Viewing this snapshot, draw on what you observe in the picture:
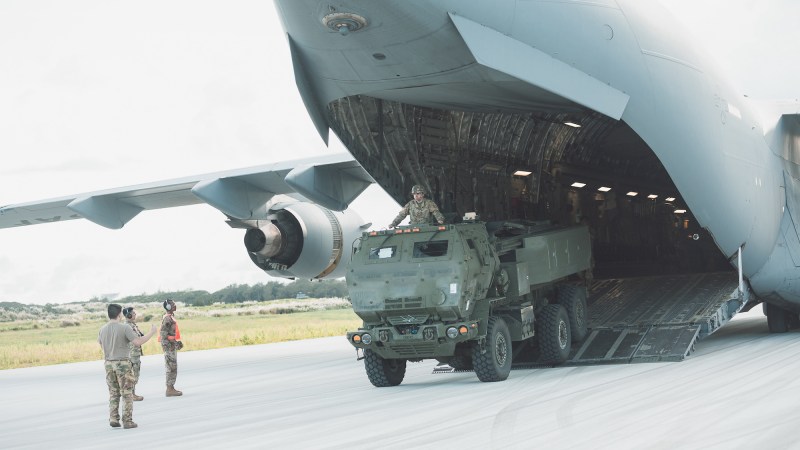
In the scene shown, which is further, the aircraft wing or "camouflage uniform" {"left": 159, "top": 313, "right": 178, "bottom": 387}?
the aircraft wing

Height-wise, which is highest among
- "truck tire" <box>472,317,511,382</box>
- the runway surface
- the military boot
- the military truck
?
the military truck

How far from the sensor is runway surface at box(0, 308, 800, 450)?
6.66m

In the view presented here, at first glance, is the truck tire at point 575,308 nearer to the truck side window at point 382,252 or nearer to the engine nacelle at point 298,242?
the truck side window at point 382,252

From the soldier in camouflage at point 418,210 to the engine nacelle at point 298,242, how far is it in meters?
3.76

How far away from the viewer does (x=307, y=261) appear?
51.2 ft

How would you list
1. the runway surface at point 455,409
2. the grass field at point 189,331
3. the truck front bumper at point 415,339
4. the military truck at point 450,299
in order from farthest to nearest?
the grass field at point 189,331 → the military truck at point 450,299 → the truck front bumper at point 415,339 → the runway surface at point 455,409

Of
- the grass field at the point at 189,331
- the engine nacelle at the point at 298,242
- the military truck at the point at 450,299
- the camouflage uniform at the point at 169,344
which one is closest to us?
the military truck at the point at 450,299

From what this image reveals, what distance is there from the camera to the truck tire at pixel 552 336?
38.2ft

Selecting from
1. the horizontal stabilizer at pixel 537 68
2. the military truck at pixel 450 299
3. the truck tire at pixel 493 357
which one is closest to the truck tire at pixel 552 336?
the military truck at pixel 450 299

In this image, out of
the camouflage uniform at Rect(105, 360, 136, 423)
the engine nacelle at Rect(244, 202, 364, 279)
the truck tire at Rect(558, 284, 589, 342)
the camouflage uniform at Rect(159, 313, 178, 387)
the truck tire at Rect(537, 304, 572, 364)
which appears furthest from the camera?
the engine nacelle at Rect(244, 202, 364, 279)

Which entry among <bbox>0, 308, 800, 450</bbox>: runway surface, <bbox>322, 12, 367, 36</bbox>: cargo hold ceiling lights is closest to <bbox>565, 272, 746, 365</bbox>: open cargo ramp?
<bbox>0, 308, 800, 450</bbox>: runway surface

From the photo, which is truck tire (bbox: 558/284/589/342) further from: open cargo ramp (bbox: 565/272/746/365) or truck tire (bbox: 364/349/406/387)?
truck tire (bbox: 364/349/406/387)

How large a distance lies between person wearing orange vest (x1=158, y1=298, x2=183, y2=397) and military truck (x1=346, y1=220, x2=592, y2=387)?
250 cm

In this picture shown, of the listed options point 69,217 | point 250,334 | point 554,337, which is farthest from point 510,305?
point 250,334
